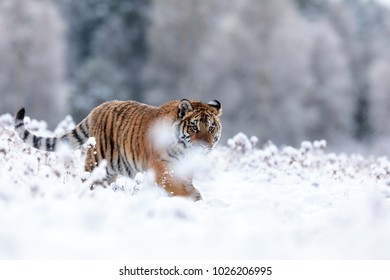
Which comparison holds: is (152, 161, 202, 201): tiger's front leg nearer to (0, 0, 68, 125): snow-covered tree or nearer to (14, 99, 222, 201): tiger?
(14, 99, 222, 201): tiger

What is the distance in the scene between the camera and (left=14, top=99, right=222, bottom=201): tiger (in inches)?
304

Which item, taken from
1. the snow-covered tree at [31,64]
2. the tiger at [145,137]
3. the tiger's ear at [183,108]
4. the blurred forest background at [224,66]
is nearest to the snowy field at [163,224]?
the tiger at [145,137]

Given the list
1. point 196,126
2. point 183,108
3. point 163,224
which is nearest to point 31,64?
point 183,108

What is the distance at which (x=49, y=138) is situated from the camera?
8.41 meters

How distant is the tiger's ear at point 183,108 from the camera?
783cm

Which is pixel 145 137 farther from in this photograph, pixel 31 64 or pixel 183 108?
pixel 31 64

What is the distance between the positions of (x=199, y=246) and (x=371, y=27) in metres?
48.2

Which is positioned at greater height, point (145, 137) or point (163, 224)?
point (145, 137)

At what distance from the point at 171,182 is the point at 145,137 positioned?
754mm

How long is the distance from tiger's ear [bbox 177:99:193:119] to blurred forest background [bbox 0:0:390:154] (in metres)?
19.7

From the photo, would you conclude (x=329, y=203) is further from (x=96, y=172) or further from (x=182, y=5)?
(x=182, y=5)

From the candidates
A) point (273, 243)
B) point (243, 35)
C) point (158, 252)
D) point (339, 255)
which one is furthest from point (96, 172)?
point (243, 35)

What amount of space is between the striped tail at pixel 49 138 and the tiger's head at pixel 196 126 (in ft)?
4.67

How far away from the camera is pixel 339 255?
192 inches
